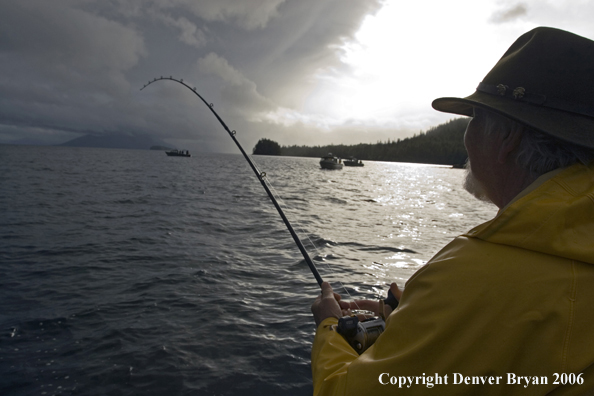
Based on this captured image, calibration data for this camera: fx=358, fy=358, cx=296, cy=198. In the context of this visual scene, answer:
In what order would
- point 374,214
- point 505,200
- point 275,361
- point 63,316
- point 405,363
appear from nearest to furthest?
point 405,363
point 505,200
point 275,361
point 63,316
point 374,214

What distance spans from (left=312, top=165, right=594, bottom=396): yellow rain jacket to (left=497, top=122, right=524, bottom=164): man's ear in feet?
0.99

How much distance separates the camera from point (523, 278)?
3.99ft

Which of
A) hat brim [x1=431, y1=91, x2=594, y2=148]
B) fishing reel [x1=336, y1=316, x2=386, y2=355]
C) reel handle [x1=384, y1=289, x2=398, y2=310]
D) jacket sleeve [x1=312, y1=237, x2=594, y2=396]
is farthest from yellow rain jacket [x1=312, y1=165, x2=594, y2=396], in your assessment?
reel handle [x1=384, y1=289, x2=398, y2=310]

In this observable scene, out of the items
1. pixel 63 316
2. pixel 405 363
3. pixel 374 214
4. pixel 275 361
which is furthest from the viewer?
pixel 374 214

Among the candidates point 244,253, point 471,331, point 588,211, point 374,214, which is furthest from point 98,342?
point 374,214

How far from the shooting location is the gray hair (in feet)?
4.79

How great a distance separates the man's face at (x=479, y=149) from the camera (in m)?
1.80

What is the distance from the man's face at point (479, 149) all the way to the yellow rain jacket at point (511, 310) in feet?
1.46

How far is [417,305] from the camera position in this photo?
139 cm

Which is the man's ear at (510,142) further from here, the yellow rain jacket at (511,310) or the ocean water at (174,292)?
the ocean water at (174,292)

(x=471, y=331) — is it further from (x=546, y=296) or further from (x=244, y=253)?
(x=244, y=253)

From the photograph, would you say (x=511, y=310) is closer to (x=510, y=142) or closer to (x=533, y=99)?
(x=510, y=142)

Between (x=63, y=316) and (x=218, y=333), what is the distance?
2788mm

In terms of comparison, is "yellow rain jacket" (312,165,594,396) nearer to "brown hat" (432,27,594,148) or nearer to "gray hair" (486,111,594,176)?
"gray hair" (486,111,594,176)
